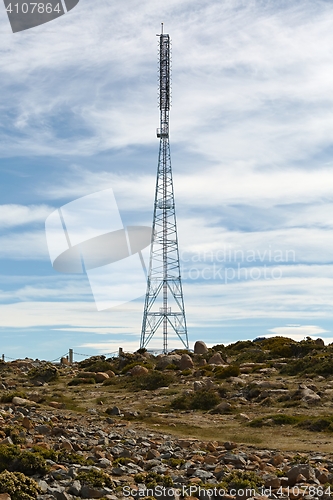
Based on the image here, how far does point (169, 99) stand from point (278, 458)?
32.9m

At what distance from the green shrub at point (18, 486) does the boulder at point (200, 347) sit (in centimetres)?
3727

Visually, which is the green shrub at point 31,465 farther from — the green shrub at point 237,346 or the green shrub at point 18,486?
the green shrub at point 237,346

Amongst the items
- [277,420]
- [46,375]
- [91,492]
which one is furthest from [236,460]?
[46,375]

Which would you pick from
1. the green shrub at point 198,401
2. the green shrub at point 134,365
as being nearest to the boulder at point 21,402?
the green shrub at point 198,401

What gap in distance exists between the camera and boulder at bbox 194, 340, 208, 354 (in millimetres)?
48031

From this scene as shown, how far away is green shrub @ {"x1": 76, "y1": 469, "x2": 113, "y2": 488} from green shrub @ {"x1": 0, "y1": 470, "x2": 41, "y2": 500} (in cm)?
102

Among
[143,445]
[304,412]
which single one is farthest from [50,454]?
[304,412]

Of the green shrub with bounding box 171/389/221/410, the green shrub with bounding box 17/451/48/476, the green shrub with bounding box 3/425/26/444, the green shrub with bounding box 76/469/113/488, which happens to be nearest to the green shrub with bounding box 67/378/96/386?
the green shrub with bounding box 171/389/221/410

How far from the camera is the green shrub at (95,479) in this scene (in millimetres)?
11641

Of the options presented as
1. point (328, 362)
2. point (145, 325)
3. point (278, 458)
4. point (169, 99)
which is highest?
point (169, 99)

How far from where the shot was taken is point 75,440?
54.2 feet

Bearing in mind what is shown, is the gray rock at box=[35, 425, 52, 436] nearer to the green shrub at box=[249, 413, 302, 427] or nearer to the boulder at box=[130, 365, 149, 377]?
the green shrub at box=[249, 413, 302, 427]

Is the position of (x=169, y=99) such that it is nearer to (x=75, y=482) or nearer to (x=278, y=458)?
(x=278, y=458)

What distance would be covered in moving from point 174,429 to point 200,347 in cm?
2725
